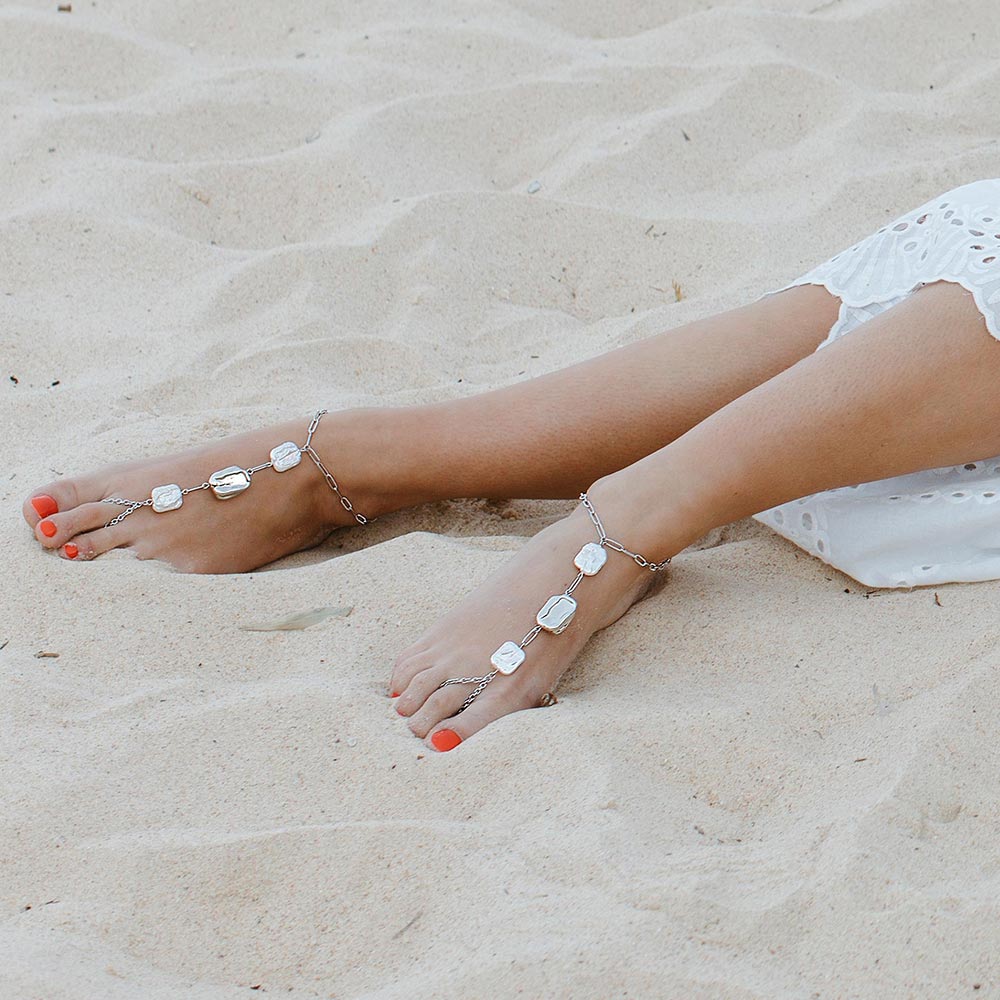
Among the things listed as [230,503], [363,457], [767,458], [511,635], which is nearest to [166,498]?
[230,503]

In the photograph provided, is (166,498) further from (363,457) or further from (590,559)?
(590,559)

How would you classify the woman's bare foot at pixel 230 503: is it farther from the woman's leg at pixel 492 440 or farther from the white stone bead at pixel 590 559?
the white stone bead at pixel 590 559

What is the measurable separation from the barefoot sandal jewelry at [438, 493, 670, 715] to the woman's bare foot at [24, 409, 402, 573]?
34 centimetres

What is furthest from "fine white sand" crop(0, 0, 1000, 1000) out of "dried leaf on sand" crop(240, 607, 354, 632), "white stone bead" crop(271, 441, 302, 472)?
"white stone bead" crop(271, 441, 302, 472)

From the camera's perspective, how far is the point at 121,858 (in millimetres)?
1107

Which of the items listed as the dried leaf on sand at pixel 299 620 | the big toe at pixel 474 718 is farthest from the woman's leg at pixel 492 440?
the big toe at pixel 474 718

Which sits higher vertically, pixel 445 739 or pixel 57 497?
pixel 57 497

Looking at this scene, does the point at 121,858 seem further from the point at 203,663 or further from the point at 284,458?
the point at 284,458

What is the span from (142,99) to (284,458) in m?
1.29

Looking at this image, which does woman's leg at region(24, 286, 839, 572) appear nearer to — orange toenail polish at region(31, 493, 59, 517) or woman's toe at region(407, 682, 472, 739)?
orange toenail polish at region(31, 493, 59, 517)

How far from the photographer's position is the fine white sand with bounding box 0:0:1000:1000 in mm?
1035

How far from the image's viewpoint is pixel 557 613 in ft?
4.60

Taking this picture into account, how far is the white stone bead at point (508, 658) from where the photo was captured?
1364 millimetres

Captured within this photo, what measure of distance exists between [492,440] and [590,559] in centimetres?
28
